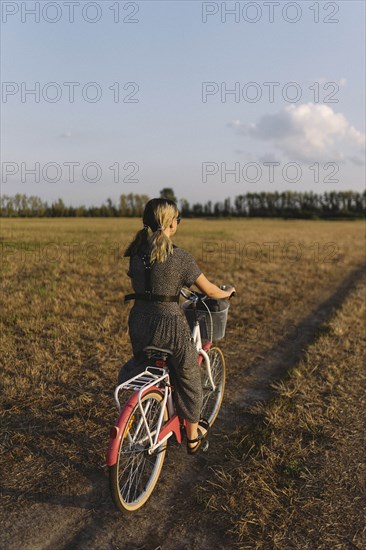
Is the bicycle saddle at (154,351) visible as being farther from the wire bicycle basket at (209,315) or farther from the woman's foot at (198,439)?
the woman's foot at (198,439)

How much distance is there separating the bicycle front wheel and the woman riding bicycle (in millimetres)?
380

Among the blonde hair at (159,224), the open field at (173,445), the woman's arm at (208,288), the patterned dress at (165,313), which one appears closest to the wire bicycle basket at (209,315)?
the woman's arm at (208,288)

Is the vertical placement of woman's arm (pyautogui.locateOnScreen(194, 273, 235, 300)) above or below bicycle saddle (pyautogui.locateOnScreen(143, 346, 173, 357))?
above

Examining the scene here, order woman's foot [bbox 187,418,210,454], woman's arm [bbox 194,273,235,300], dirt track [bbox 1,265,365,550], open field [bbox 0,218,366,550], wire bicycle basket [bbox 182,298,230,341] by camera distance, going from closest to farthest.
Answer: dirt track [bbox 1,265,365,550], open field [bbox 0,218,366,550], woman's arm [bbox 194,273,235,300], woman's foot [bbox 187,418,210,454], wire bicycle basket [bbox 182,298,230,341]

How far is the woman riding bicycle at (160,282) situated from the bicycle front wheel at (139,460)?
1.25ft

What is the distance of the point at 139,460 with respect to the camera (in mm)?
3646

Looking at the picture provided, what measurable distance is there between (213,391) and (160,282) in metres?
2.25

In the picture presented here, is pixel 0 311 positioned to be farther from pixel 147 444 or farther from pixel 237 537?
pixel 237 537

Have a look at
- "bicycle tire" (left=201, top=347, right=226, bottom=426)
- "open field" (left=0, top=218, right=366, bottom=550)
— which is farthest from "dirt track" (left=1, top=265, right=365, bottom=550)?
"bicycle tire" (left=201, top=347, right=226, bottom=426)

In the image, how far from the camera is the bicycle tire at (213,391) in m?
4.90

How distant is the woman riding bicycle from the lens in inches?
128

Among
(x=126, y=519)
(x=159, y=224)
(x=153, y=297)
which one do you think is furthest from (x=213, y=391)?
(x=159, y=224)

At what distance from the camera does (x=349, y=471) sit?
397cm

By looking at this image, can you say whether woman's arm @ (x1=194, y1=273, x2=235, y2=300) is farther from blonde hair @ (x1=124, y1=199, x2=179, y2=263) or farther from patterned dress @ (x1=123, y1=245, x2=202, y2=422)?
blonde hair @ (x1=124, y1=199, x2=179, y2=263)
